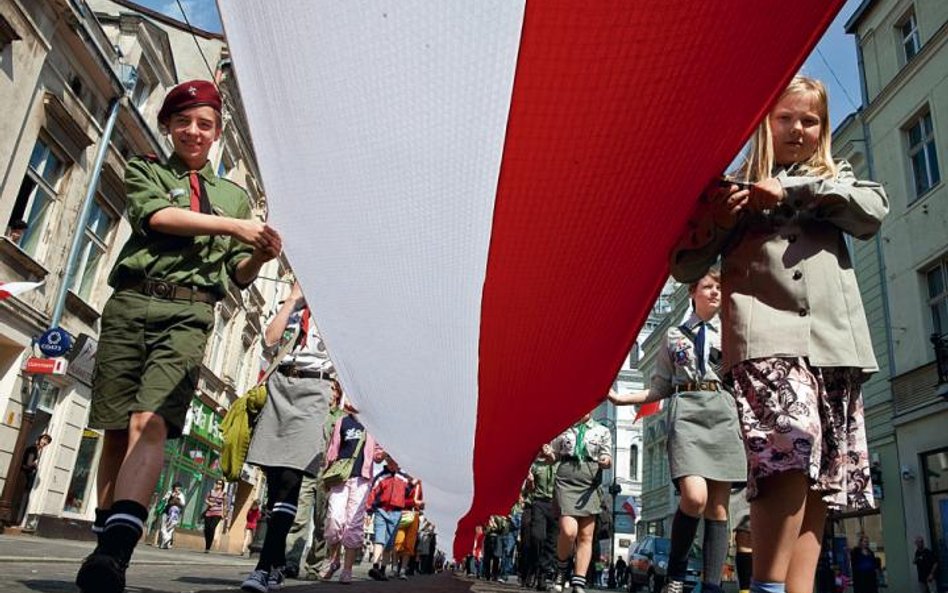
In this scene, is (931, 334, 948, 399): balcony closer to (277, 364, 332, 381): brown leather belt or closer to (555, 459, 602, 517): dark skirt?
(555, 459, 602, 517): dark skirt

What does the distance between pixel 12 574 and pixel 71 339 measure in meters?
9.34

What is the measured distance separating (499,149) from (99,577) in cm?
144

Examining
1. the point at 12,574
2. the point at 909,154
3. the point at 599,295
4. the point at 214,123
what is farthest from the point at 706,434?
the point at 909,154

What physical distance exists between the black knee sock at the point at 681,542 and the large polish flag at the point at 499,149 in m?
1.32

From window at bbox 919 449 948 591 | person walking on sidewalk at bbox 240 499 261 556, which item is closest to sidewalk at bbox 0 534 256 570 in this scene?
window at bbox 919 449 948 591

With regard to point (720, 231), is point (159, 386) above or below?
below

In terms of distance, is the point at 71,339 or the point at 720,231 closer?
the point at 720,231

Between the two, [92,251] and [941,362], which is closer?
[941,362]

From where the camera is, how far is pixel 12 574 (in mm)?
2951

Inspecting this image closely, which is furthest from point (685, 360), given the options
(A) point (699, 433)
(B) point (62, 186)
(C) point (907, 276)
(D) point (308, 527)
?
(C) point (907, 276)

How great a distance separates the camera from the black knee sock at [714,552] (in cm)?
348

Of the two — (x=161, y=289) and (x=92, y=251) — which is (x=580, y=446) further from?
(x=92, y=251)

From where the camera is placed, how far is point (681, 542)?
11.7ft

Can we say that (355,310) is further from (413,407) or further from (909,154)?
(909,154)
